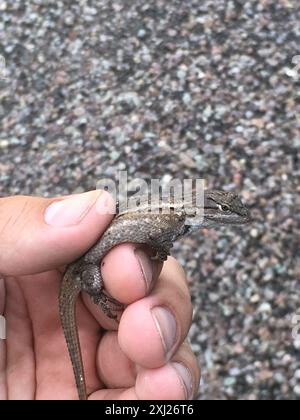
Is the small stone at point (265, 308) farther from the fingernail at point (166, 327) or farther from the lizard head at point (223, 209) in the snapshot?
the fingernail at point (166, 327)

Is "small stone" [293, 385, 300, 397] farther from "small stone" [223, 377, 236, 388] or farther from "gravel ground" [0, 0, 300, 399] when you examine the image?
"small stone" [223, 377, 236, 388]

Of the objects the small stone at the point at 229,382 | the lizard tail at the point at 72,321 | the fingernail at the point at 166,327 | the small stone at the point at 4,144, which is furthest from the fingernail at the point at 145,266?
the small stone at the point at 4,144

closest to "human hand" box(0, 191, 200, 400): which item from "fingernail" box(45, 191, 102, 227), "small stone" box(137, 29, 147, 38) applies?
"fingernail" box(45, 191, 102, 227)

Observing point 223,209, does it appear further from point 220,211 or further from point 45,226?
point 45,226

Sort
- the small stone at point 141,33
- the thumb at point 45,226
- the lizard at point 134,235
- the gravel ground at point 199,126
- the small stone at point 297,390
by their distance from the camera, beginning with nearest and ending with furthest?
the thumb at point 45,226 → the lizard at point 134,235 → the small stone at point 297,390 → the gravel ground at point 199,126 → the small stone at point 141,33

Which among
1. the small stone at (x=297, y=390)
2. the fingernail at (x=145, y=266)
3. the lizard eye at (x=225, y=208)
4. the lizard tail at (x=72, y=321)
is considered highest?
the lizard eye at (x=225, y=208)
